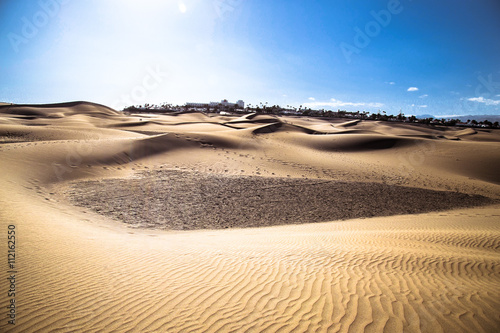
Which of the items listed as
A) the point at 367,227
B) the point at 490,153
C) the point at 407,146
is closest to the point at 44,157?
the point at 367,227

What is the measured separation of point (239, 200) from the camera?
12203 mm

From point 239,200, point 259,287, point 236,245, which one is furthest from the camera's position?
point 239,200

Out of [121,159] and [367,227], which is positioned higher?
[121,159]

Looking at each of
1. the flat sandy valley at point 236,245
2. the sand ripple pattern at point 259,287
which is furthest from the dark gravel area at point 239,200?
the sand ripple pattern at point 259,287

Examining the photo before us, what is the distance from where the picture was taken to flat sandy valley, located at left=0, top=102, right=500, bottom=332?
3.25 metres

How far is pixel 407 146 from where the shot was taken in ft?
94.6

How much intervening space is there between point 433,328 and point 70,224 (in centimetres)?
921

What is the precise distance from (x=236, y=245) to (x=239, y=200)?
5.70 m

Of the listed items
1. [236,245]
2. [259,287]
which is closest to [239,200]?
[236,245]

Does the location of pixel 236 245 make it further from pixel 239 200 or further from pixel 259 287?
pixel 239 200

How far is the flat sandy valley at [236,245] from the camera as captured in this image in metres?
3.25

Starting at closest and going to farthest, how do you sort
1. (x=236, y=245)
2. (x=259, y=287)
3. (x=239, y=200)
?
1. (x=259, y=287)
2. (x=236, y=245)
3. (x=239, y=200)

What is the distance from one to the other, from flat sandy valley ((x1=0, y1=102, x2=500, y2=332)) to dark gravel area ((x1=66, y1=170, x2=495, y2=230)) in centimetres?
10

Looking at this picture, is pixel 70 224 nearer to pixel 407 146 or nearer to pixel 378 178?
pixel 378 178
